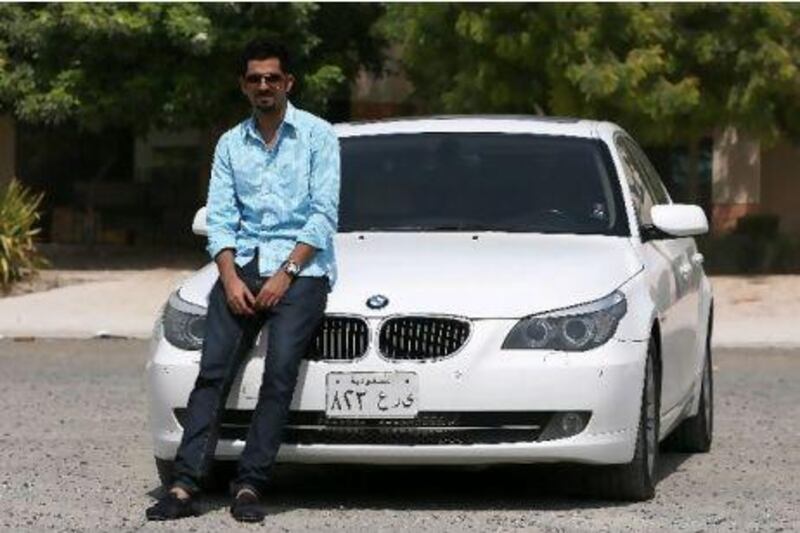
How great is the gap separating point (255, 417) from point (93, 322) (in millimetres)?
12930

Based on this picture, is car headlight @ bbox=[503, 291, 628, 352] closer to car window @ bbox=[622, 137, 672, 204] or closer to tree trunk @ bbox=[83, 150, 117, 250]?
car window @ bbox=[622, 137, 672, 204]

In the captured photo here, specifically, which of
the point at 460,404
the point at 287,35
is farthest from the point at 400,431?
the point at 287,35

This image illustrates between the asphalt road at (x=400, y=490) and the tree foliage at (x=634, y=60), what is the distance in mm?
11788

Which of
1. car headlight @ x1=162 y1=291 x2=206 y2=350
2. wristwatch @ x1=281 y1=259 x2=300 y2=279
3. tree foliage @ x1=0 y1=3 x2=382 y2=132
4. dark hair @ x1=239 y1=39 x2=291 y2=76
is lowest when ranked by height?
tree foliage @ x1=0 y1=3 x2=382 y2=132

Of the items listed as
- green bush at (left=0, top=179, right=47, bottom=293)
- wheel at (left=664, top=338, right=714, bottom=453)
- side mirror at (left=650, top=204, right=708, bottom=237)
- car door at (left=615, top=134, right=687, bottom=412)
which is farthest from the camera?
green bush at (left=0, top=179, right=47, bottom=293)

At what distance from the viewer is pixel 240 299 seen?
8211 millimetres

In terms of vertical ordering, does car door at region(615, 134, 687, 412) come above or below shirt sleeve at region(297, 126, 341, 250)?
below

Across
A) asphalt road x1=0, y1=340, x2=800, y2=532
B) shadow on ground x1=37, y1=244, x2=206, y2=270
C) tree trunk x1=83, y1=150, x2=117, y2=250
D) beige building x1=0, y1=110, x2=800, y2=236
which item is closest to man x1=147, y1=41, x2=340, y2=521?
asphalt road x1=0, y1=340, x2=800, y2=532

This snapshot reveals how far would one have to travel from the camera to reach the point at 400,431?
8172 mm

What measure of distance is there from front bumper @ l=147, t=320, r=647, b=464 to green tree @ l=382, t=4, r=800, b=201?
1587 cm

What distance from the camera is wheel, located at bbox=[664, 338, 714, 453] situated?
10666 millimetres

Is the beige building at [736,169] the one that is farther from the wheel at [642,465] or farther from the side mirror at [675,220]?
the wheel at [642,465]

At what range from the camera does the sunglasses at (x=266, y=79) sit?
8430 millimetres

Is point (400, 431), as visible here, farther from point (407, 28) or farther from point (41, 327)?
point (407, 28)
